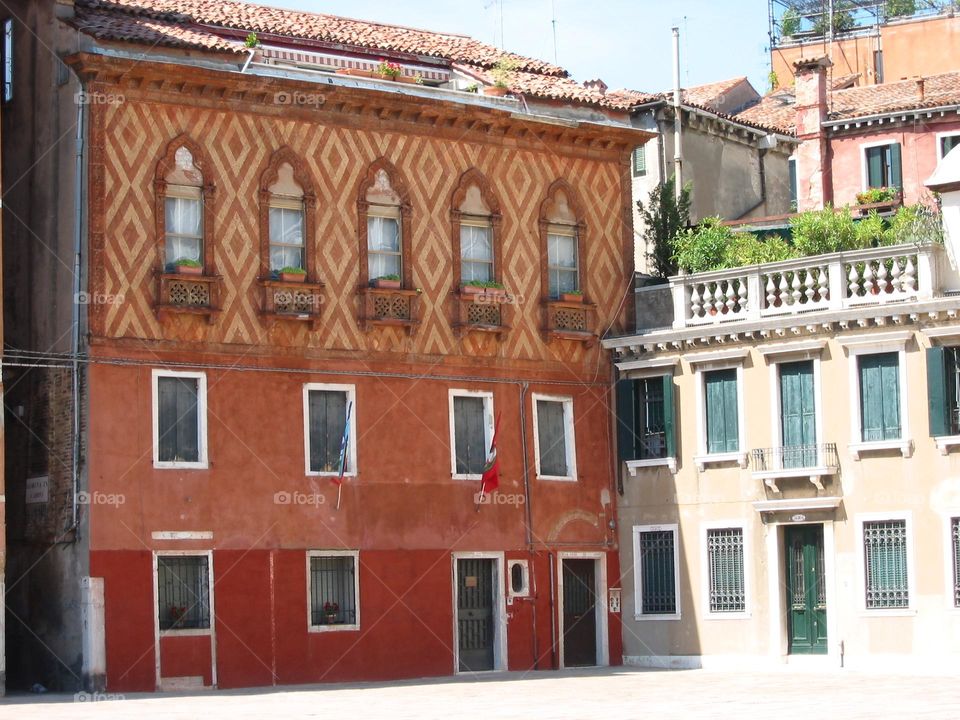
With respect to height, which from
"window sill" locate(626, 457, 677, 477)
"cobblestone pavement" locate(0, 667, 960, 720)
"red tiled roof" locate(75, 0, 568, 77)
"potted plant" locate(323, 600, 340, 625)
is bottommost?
"cobblestone pavement" locate(0, 667, 960, 720)

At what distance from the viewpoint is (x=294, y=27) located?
36.8m

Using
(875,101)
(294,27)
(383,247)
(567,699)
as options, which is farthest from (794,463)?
(875,101)

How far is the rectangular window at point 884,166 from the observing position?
166 feet

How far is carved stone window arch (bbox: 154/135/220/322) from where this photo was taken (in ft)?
106

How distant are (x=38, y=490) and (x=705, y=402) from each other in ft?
40.0

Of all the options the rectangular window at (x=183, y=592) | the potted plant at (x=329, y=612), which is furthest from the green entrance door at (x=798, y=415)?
the rectangular window at (x=183, y=592)

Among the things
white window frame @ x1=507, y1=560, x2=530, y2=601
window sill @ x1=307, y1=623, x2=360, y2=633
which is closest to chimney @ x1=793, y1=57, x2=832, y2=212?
white window frame @ x1=507, y1=560, x2=530, y2=601

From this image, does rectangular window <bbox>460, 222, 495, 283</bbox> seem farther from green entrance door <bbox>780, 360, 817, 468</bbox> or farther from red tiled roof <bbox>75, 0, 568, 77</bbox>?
green entrance door <bbox>780, 360, 817, 468</bbox>

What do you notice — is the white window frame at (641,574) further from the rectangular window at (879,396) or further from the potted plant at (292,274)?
the potted plant at (292,274)

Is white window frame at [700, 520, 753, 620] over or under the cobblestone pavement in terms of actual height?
over

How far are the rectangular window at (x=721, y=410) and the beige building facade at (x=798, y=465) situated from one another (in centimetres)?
4

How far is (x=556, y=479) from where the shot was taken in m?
36.6

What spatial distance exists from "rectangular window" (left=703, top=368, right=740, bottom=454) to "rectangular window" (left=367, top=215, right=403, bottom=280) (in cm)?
614

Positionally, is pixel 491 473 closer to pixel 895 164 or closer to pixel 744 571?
pixel 744 571
